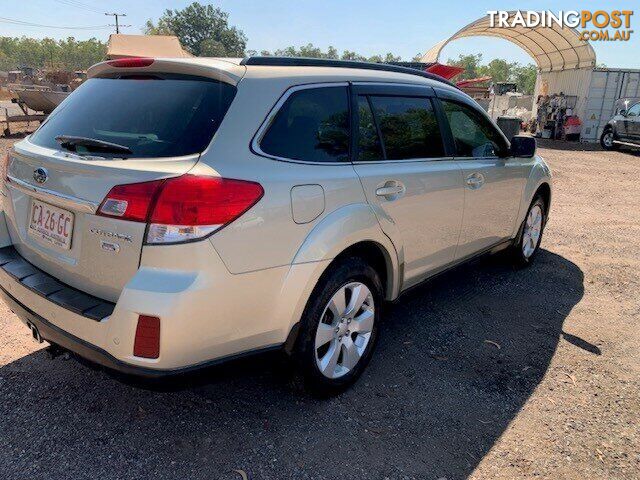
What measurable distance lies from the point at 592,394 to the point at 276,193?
2.33m

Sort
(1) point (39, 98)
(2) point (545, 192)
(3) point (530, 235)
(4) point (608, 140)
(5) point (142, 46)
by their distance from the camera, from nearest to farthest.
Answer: (3) point (530, 235) → (2) point (545, 192) → (1) point (39, 98) → (4) point (608, 140) → (5) point (142, 46)

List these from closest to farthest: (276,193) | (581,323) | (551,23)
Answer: (276,193)
(581,323)
(551,23)

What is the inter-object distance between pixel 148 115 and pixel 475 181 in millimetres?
2419

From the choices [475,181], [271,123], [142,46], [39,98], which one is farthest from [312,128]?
[142,46]

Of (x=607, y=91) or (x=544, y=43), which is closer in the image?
(x=607, y=91)

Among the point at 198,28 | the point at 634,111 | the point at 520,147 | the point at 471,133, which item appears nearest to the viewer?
the point at 471,133

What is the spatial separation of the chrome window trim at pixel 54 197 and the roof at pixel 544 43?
75.7 ft

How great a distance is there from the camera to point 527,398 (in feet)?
9.43

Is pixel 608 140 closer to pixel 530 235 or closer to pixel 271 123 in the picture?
pixel 530 235

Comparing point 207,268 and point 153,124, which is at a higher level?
point 153,124

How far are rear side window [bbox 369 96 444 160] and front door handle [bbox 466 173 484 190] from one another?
34cm

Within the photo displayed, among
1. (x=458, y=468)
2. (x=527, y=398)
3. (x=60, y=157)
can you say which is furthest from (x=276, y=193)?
(x=527, y=398)

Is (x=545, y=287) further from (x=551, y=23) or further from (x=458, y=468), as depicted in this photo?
(x=551, y=23)

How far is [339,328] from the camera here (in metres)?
2.67
